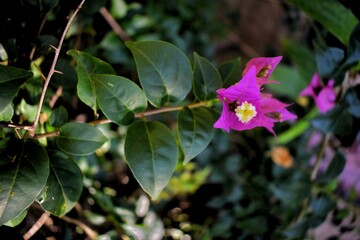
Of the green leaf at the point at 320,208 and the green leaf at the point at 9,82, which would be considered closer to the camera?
the green leaf at the point at 9,82

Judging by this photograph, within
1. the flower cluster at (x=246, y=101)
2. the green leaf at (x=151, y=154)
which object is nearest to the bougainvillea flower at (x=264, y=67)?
the flower cluster at (x=246, y=101)

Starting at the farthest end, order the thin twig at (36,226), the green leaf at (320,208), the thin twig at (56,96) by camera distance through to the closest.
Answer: the green leaf at (320,208) < the thin twig at (56,96) < the thin twig at (36,226)

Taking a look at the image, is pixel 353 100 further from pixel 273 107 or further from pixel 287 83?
pixel 287 83

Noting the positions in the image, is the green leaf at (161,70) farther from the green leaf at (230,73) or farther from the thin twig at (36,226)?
the thin twig at (36,226)

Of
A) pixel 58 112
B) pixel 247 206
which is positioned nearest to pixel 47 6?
pixel 58 112

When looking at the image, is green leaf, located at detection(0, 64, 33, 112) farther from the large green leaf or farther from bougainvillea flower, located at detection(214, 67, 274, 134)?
bougainvillea flower, located at detection(214, 67, 274, 134)
